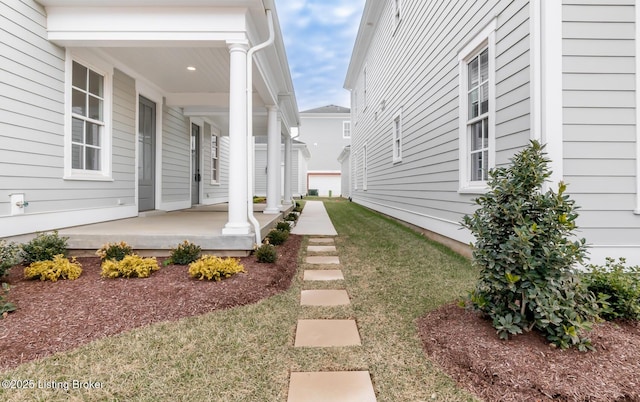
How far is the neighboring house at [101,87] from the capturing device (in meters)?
3.62

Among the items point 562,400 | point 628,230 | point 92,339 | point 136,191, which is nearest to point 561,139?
point 628,230

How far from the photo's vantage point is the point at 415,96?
6.38 meters

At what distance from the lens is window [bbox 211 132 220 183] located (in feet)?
32.9

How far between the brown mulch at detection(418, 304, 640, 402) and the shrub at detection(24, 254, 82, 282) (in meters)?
3.31

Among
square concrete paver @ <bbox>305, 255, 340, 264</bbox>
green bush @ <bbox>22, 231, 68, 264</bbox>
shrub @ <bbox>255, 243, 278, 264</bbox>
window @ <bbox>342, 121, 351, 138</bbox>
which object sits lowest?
square concrete paver @ <bbox>305, 255, 340, 264</bbox>

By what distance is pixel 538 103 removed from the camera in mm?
2973

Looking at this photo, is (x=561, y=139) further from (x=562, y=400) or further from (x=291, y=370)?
(x=291, y=370)

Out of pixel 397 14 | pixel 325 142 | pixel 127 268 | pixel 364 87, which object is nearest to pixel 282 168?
pixel 325 142

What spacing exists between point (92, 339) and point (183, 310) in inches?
23.4

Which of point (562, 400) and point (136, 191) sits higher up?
point (136, 191)

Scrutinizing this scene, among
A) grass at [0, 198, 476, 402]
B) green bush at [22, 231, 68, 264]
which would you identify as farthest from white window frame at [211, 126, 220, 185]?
grass at [0, 198, 476, 402]

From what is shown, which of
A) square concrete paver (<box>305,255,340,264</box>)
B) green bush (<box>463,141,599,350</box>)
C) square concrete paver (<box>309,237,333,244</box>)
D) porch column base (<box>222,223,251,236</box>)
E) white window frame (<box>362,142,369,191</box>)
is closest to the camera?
green bush (<box>463,141,599,350</box>)

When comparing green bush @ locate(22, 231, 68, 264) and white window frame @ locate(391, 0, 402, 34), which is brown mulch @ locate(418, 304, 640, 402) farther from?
white window frame @ locate(391, 0, 402, 34)

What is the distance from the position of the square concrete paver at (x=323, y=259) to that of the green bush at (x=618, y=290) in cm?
254
